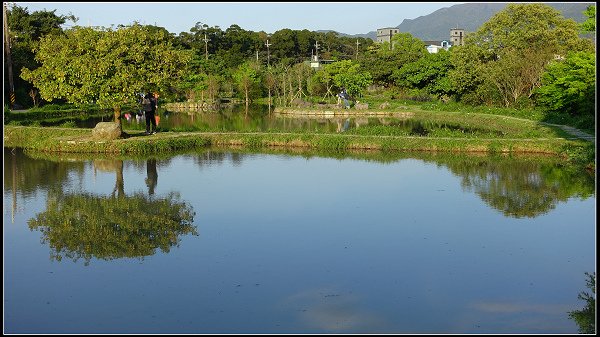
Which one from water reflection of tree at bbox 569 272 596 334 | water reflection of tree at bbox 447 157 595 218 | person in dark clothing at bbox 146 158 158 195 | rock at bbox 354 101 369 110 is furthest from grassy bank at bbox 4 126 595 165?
rock at bbox 354 101 369 110

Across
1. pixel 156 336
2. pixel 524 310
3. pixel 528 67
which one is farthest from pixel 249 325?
pixel 528 67

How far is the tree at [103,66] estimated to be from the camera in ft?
66.5

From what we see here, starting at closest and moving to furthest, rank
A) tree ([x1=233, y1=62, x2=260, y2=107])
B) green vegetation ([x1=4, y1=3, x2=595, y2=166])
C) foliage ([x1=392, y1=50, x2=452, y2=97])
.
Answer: green vegetation ([x1=4, y1=3, x2=595, y2=166]), foliage ([x1=392, y1=50, x2=452, y2=97]), tree ([x1=233, y1=62, x2=260, y2=107])

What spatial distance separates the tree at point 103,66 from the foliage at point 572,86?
14702mm

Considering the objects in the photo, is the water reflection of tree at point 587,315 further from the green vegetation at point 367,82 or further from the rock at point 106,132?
the rock at point 106,132

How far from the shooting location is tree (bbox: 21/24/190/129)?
798 inches

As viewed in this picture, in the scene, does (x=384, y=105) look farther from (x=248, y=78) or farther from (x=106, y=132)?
(x=106, y=132)

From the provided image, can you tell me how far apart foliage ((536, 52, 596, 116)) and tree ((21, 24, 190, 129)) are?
579 inches

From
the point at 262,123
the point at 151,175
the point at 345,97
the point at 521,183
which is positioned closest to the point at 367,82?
the point at 345,97

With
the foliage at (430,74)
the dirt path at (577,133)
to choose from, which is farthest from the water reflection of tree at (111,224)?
the foliage at (430,74)

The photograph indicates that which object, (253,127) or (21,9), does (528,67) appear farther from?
(21,9)

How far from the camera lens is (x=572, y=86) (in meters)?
27.6

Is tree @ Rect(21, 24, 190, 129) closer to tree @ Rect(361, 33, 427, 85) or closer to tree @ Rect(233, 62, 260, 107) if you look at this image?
tree @ Rect(233, 62, 260, 107)

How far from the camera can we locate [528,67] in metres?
31.9
